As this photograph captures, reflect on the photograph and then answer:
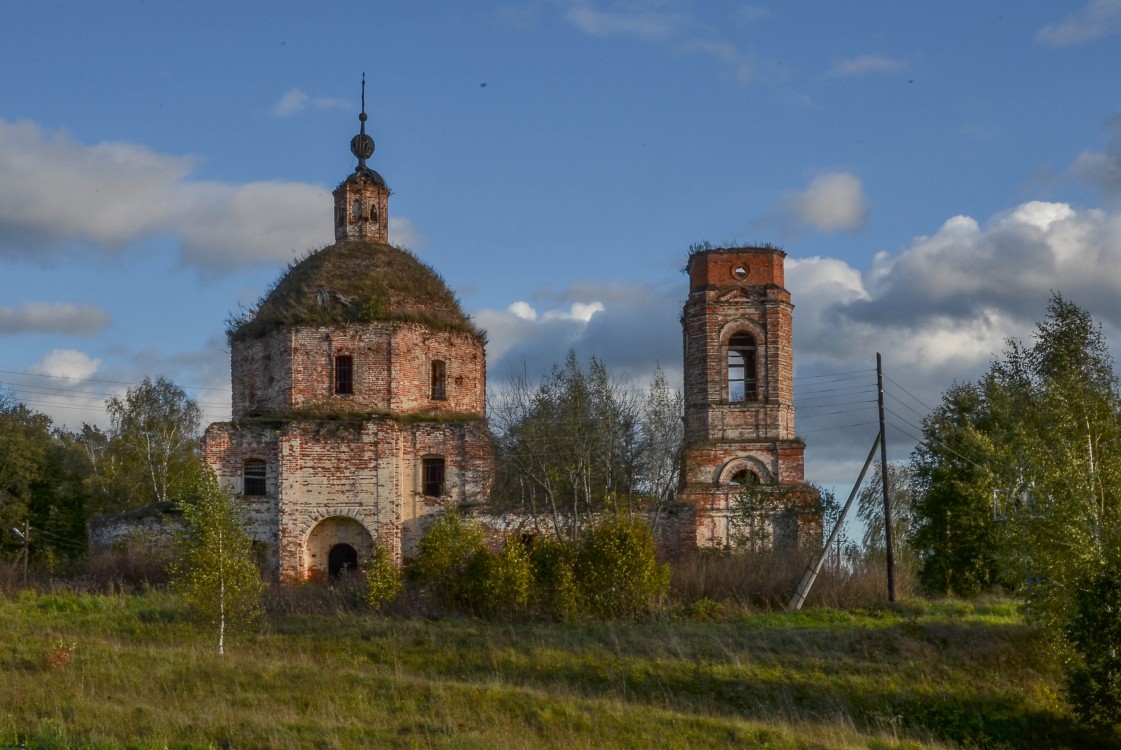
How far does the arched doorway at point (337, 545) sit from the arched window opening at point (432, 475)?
1826 mm

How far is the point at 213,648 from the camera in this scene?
60.5 feet

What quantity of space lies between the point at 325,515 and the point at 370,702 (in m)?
10.8

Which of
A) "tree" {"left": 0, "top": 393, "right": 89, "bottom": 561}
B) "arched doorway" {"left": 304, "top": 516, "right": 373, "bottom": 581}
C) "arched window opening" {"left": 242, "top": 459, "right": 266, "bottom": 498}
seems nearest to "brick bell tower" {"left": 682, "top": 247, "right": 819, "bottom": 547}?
"arched doorway" {"left": 304, "top": 516, "right": 373, "bottom": 581}

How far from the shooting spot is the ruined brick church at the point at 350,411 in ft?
84.3

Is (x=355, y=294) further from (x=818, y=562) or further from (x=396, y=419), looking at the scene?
(x=818, y=562)

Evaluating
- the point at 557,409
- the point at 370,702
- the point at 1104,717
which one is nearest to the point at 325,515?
the point at 557,409

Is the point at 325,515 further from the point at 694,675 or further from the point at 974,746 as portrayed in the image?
the point at 974,746

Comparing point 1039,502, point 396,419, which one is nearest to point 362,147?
point 396,419

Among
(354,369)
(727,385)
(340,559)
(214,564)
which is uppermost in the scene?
(354,369)

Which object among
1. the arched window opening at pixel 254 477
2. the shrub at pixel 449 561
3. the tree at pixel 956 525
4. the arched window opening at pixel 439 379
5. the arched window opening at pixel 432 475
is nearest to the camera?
the shrub at pixel 449 561

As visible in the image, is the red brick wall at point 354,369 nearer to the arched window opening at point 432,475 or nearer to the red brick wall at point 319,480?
the red brick wall at point 319,480

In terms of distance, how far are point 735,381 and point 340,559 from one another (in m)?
9.48

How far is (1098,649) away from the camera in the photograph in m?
14.7

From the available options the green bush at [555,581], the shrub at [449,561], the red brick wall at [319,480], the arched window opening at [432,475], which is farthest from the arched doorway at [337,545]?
the green bush at [555,581]
